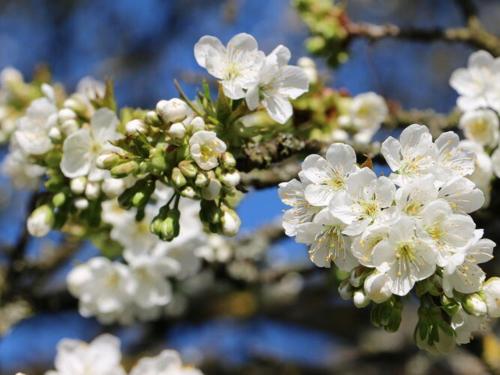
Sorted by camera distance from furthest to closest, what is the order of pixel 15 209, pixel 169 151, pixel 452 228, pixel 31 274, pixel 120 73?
pixel 120 73 < pixel 15 209 < pixel 31 274 < pixel 169 151 < pixel 452 228

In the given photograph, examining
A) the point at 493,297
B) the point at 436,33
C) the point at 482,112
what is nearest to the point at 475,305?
the point at 493,297

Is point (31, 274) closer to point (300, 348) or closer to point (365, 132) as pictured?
point (365, 132)

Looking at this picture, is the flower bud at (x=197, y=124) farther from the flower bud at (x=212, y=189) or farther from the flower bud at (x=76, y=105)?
the flower bud at (x=76, y=105)

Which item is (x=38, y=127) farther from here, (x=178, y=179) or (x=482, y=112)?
(x=482, y=112)

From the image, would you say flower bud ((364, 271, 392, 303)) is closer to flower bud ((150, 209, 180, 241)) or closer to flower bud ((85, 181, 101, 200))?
flower bud ((150, 209, 180, 241))

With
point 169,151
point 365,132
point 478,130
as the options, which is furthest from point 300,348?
point 169,151

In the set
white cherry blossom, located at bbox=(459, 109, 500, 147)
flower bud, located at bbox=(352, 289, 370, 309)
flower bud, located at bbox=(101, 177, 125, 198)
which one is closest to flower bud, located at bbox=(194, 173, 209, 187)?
flower bud, located at bbox=(101, 177, 125, 198)
